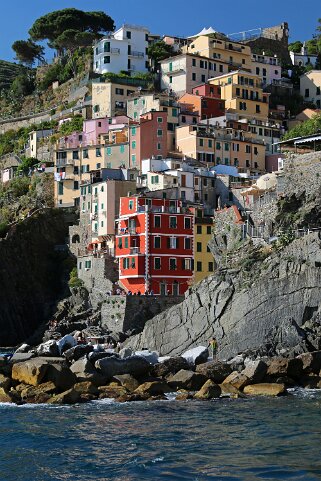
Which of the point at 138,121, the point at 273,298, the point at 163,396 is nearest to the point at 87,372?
the point at 163,396

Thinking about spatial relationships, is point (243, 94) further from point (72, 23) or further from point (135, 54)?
point (72, 23)

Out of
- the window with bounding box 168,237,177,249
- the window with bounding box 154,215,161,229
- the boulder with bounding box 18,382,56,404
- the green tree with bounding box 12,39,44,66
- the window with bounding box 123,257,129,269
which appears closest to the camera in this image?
the boulder with bounding box 18,382,56,404

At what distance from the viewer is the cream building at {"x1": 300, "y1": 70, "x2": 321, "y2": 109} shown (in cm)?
10662

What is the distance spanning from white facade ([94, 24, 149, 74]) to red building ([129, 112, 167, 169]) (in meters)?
20.5

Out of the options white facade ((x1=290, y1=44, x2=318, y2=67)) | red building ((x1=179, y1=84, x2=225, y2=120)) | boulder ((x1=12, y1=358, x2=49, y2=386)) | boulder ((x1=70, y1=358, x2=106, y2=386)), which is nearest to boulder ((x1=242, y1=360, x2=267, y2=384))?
boulder ((x1=70, y1=358, x2=106, y2=386))

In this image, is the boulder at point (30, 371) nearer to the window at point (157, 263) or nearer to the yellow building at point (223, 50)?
the window at point (157, 263)

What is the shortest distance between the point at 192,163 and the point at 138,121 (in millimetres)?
8414

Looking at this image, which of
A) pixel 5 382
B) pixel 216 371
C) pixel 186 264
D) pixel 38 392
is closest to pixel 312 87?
pixel 186 264

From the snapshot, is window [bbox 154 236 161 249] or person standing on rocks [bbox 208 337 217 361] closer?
person standing on rocks [bbox 208 337 217 361]

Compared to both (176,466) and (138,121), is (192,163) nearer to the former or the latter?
(138,121)

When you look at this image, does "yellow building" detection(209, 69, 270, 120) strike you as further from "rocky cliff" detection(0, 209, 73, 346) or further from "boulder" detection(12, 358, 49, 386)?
"boulder" detection(12, 358, 49, 386)

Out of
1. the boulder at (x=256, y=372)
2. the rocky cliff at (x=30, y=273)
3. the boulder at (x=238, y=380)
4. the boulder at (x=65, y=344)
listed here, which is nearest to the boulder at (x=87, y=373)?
the boulder at (x=238, y=380)

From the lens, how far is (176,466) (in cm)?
2428

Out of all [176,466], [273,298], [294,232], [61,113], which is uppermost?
[61,113]
